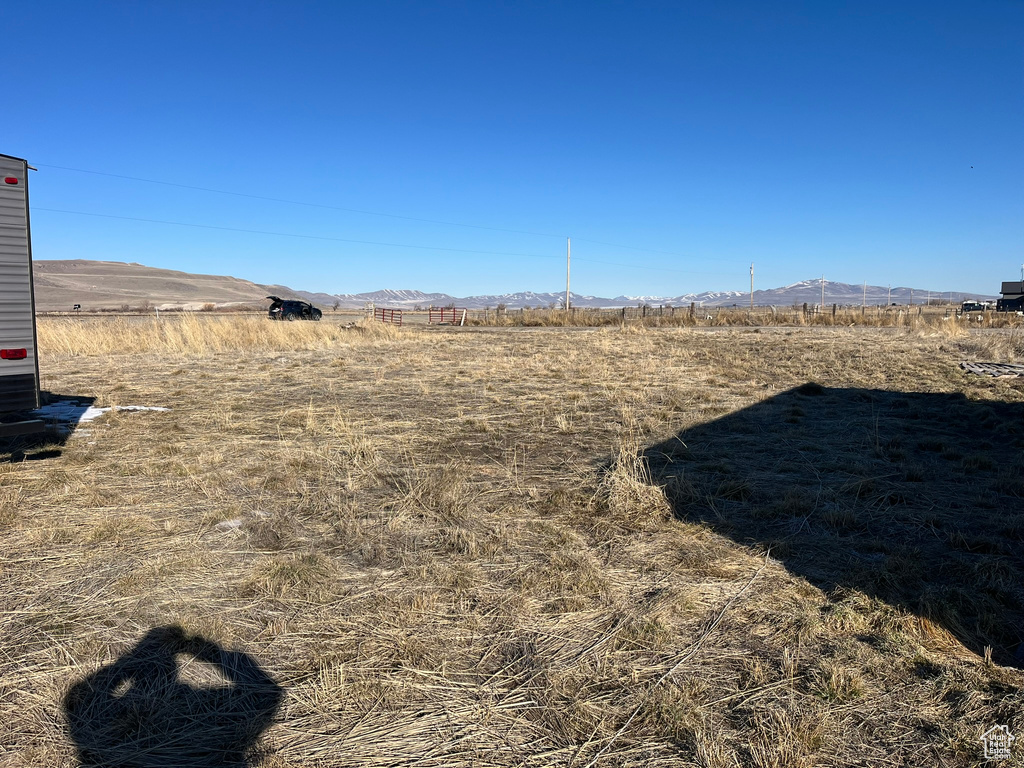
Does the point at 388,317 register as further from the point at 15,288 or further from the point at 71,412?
the point at 15,288

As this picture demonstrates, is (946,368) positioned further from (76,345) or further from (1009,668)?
(76,345)

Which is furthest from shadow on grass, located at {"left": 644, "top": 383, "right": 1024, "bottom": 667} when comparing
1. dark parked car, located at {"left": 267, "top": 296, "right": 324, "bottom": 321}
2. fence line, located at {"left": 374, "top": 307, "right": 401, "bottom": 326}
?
fence line, located at {"left": 374, "top": 307, "right": 401, "bottom": 326}

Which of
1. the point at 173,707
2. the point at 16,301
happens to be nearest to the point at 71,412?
the point at 16,301

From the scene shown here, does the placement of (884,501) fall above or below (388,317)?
below

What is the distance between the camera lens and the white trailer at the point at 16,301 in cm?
605

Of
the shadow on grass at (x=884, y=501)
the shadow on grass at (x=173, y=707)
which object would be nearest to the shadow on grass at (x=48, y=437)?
the shadow on grass at (x=173, y=707)

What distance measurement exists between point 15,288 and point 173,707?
5491mm

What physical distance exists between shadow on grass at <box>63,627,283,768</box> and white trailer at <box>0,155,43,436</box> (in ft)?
14.6

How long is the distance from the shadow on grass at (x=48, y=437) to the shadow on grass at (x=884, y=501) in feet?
21.6

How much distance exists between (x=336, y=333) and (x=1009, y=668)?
2367cm

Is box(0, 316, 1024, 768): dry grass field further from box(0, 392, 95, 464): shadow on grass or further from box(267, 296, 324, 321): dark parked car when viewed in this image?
box(267, 296, 324, 321): dark parked car

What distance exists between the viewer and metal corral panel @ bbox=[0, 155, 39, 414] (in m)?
6.05

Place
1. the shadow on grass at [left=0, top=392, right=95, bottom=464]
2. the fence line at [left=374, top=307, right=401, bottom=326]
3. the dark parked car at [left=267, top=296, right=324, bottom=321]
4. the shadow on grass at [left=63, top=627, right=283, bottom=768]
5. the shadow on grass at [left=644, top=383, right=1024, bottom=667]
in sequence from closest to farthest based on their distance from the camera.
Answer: the shadow on grass at [left=63, top=627, right=283, bottom=768] → the shadow on grass at [left=644, top=383, right=1024, bottom=667] → the shadow on grass at [left=0, top=392, right=95, bottom=464] → the dark parked car at [left=267, top=296, right=324, bottom=321] → the fence line at [left=374, top=307, right=401, bottom=326]

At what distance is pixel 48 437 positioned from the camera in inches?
300
